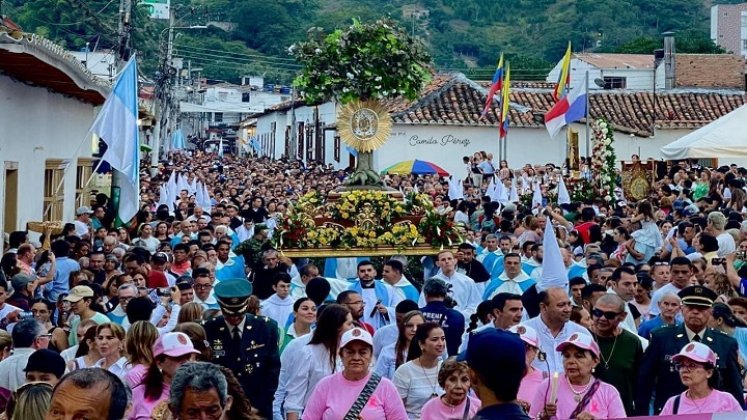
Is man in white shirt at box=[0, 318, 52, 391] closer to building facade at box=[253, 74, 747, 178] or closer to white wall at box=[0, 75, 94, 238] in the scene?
white wall at box=[0, 75, 94, 238]

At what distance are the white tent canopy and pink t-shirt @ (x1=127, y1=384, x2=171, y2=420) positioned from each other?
11.4m

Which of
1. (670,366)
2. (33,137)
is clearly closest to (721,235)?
(670,366)

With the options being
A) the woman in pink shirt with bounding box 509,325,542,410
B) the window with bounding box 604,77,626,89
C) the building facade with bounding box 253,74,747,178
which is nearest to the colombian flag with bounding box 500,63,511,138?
the building facade with bounding box 253,74,747,178

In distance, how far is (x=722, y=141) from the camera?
17953 millimetres

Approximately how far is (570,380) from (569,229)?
38.3 ft

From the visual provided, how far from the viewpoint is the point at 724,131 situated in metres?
18.1

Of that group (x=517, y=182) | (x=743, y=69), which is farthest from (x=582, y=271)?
(x=743, y=69)

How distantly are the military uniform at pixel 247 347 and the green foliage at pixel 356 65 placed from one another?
11.5m

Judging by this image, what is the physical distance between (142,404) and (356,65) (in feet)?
44.6

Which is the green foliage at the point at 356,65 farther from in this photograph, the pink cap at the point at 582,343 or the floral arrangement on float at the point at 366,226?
the pink cap at the point at 582,343

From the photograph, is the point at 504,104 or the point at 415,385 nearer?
the point at 415,385

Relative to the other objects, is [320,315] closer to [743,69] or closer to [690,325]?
[690,325]

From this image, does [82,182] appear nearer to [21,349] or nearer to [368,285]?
[368,285]

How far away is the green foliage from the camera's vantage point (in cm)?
2072
